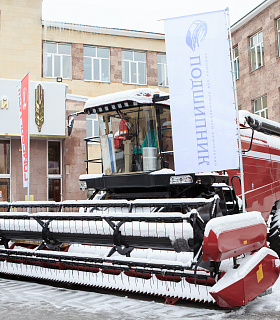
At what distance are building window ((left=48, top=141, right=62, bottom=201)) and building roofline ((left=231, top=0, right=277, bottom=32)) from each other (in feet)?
39.7

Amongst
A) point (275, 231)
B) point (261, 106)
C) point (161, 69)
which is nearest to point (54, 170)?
point (161, 69)

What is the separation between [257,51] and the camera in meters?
22.3

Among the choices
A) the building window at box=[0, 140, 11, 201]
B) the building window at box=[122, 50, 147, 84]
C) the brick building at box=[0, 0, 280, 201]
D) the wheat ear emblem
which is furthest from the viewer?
the building window at box=[122, 50, 147, 84]

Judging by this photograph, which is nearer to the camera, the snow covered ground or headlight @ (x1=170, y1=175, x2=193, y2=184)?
the snow covered ground

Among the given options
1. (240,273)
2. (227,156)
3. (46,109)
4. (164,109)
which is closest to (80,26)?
(46,109)

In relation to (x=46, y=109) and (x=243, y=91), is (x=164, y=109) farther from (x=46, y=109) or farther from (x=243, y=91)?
(x=243, y=91)

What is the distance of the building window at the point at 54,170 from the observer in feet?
57.7

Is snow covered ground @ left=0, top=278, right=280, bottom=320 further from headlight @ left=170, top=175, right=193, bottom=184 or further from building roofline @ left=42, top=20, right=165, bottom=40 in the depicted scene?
building roofline @ left=42, top=20, right=165, bottom=40

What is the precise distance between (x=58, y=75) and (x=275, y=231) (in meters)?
16.0

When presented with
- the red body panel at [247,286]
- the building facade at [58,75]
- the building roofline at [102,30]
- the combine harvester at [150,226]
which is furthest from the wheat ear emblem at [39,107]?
the red body panel at [247,286]

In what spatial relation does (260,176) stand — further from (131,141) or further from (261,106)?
(261,106)

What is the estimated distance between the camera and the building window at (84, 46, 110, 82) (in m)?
21.8

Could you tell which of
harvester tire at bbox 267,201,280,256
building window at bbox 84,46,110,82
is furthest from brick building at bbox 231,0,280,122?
harvester tire at bbox 267,201,280,256

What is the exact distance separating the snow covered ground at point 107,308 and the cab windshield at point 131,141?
2.04 metres
